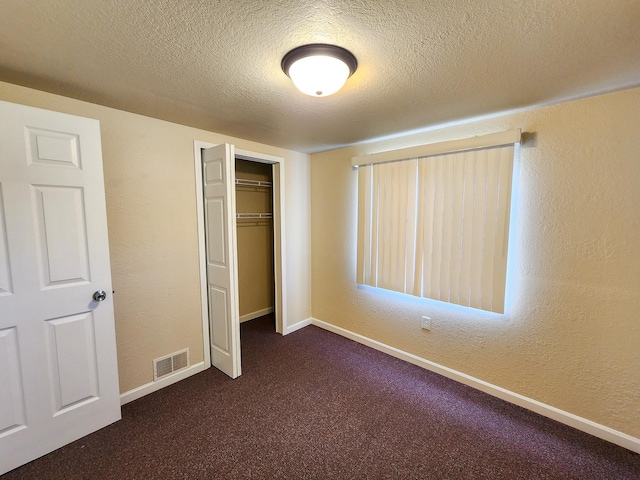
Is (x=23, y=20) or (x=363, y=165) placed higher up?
(x=23, y=20)

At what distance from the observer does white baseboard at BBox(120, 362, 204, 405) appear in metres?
2.14

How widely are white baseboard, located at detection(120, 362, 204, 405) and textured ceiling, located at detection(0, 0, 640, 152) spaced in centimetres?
219

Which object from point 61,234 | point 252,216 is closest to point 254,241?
point 252,216

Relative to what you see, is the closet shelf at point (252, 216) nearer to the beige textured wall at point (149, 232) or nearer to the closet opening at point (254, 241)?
the closet opening at point (254, 241)

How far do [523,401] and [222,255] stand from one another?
2.70m

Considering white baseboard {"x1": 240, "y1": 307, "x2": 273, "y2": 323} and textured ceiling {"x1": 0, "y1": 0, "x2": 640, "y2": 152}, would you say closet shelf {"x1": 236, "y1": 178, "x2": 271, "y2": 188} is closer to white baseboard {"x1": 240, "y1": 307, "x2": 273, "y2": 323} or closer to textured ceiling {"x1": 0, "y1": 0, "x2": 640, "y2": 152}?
textured ceiling {"x1": 0, "y1": 0, "x2": 640, "y2": 152}

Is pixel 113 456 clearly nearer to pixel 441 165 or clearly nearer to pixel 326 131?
pixel 326 131

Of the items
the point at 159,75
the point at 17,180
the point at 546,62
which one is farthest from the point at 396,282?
the point at 17,180

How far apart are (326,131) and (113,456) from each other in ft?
9.22

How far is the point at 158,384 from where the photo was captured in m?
2.31

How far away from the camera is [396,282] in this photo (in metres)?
2.75

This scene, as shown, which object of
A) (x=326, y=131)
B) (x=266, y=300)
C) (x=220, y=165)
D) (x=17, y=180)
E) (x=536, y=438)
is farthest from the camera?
(x=266, y=300)

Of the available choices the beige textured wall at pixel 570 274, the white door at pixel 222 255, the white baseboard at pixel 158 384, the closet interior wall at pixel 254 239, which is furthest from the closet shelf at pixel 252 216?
the beige textured wall at pixel 570 274

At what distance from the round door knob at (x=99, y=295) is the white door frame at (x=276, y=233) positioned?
0.80m
